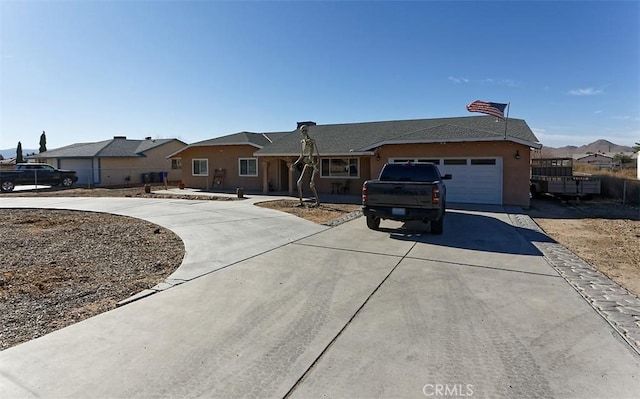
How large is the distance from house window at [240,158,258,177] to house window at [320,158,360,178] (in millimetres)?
4977

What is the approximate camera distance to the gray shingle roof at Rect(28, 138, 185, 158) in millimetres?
31234

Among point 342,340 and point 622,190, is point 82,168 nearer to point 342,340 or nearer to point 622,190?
point 342,340

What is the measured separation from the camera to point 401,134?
62.6 ft

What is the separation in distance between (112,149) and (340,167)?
2389 centimetres

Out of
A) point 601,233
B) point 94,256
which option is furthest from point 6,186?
point 601,233

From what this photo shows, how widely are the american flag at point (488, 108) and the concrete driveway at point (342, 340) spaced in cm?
1027

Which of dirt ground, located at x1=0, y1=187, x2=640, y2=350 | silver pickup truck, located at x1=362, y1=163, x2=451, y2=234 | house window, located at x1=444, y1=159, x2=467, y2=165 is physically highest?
house window, located at x1=444, y1=159, x2=467, y2=165

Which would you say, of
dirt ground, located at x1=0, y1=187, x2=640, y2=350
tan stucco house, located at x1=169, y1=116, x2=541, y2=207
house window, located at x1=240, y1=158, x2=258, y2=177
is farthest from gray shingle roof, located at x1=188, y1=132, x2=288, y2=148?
dirt ground, located at x1=0, y1=187, x2=640, y2=350

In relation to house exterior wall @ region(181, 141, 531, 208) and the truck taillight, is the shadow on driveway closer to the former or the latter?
the truck taillight

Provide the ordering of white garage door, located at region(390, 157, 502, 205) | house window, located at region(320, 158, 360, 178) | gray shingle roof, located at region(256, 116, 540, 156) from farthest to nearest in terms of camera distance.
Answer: house window, located at region(320, 158, 360, 178) → gray shingle roof, located at region(256, 116, 540, 156) → white garage door, located at region(390, 157, 502, 205)

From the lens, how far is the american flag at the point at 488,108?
14834 mm

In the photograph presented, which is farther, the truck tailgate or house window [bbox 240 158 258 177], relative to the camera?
house window [bbox 240 158 258 177]

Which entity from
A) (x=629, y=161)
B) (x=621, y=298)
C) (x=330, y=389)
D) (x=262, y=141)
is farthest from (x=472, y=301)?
(x=629, y=161)

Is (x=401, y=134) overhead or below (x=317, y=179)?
overhead
